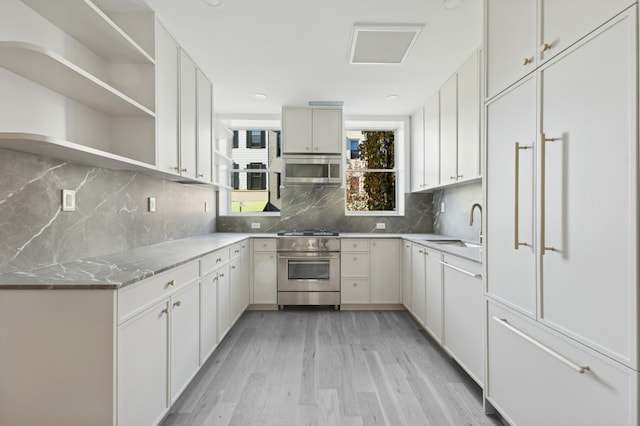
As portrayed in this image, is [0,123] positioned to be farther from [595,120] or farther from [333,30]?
[595,120]

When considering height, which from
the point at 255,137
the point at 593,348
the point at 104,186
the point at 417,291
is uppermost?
the point at 255,137

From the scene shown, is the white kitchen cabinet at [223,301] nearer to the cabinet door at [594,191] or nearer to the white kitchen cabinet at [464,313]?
the white kitchen cabinet at [464,313]

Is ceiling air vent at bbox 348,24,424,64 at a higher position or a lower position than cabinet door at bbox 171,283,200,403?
higher

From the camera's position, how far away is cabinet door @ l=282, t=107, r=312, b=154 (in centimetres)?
374

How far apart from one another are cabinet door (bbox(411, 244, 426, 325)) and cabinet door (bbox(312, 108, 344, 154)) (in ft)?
5.01

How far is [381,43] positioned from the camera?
234cm

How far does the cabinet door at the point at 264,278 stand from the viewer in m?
3.60

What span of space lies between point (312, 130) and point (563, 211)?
2940mm

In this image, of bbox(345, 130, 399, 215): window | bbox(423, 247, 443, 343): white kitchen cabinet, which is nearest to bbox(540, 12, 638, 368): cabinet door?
bbox(423, 247, 443, 343): white kitchen cabinet

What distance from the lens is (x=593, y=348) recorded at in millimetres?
1067

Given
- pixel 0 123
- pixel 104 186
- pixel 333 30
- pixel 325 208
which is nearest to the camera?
pixel 0 123

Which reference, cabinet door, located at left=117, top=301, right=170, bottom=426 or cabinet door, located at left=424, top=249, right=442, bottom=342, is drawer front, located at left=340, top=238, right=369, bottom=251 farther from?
cabinet door, located at left=117, top=301, right=170, bottom=426

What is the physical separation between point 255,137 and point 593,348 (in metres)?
4.15

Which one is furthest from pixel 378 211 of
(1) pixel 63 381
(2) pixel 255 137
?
(1) pixel 63 381
